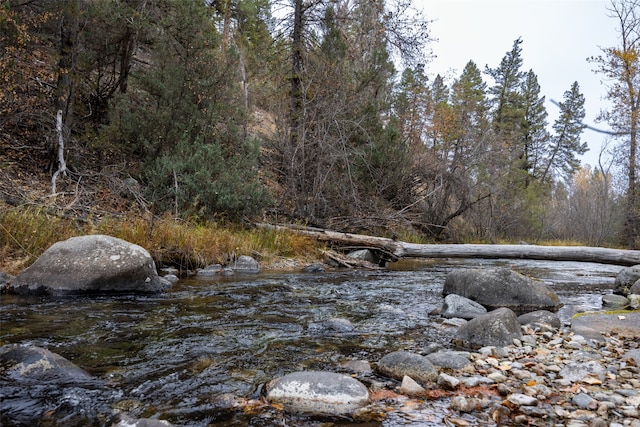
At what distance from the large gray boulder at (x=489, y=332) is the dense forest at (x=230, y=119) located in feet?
9.55

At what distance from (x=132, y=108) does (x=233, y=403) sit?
A: 8838 mm

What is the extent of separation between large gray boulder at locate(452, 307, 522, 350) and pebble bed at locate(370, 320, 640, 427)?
0.11m

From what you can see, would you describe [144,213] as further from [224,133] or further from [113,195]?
[224,133]

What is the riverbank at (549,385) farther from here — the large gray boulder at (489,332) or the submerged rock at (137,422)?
the submerged rock at (137,422)

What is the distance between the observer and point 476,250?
9445 millimetres

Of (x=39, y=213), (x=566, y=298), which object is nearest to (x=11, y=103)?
(x=39, y=213)

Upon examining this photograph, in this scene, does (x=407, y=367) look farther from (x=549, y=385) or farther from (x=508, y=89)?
(x=508, y=89)

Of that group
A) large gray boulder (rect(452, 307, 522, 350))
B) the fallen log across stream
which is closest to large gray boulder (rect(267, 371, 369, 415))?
large gray boulder (rect(452, 307, 522, 350))

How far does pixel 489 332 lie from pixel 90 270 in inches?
176

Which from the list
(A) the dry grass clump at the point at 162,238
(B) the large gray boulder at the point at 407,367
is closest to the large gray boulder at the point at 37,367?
(B) the large gray boulder at the point at 407,367

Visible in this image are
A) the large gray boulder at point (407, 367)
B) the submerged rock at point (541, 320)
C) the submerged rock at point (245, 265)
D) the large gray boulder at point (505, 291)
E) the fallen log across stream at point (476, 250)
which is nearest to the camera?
the large gray boulder at point (407, 367)

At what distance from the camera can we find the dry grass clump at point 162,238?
5.81m

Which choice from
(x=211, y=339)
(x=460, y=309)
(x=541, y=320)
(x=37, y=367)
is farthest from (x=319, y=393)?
(x=541, y=320)

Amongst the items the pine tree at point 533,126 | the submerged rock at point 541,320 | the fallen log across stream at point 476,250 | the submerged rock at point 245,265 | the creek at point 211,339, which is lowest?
the creek at point 211,339
